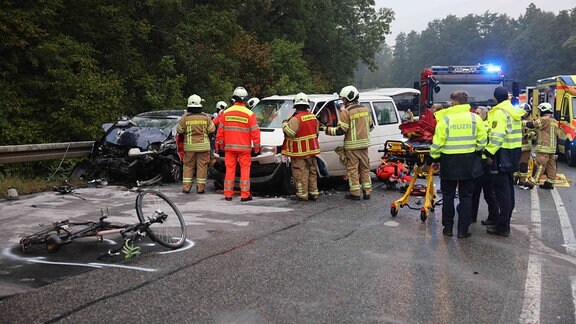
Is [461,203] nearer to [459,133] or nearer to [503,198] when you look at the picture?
[503,198]

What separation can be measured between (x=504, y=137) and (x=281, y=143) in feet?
12.7

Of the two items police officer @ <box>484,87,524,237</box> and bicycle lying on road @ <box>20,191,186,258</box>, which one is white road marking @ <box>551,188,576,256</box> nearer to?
police officer @ <box>484,87,524,237</box>

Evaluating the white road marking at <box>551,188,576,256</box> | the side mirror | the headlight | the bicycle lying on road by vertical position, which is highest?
the headlight

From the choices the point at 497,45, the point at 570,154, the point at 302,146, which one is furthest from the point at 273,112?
the point at 497,45

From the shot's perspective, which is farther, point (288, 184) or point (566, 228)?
point (288, 184)

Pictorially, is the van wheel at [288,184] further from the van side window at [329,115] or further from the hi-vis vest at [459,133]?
the hi-vis vest at [459,133]

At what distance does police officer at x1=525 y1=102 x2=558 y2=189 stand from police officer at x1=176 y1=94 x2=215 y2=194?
6.92 m

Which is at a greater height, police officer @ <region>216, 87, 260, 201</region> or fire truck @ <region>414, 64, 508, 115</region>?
fire truck @ <region>414, 64, 508, 115</region>

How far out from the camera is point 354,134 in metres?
9.41

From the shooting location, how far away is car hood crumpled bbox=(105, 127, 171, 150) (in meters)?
10.7

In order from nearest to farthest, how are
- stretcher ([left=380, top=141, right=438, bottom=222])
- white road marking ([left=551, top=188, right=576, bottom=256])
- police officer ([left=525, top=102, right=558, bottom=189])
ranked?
white road marking ([left=551, top=188, right=576, bottom=256]), stretcher ([left=380, top=141, right=438, bottom=222]), police officer ([left=525, top=102, right=558, bottom=189])

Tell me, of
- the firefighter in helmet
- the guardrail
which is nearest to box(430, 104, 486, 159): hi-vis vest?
the firefighter in helmet

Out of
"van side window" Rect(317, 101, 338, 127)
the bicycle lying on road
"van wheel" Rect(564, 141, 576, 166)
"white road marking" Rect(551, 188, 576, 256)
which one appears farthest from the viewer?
"van wheel" Rect(564, 141, 576, 166)

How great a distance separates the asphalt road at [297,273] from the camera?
13.7 feet
